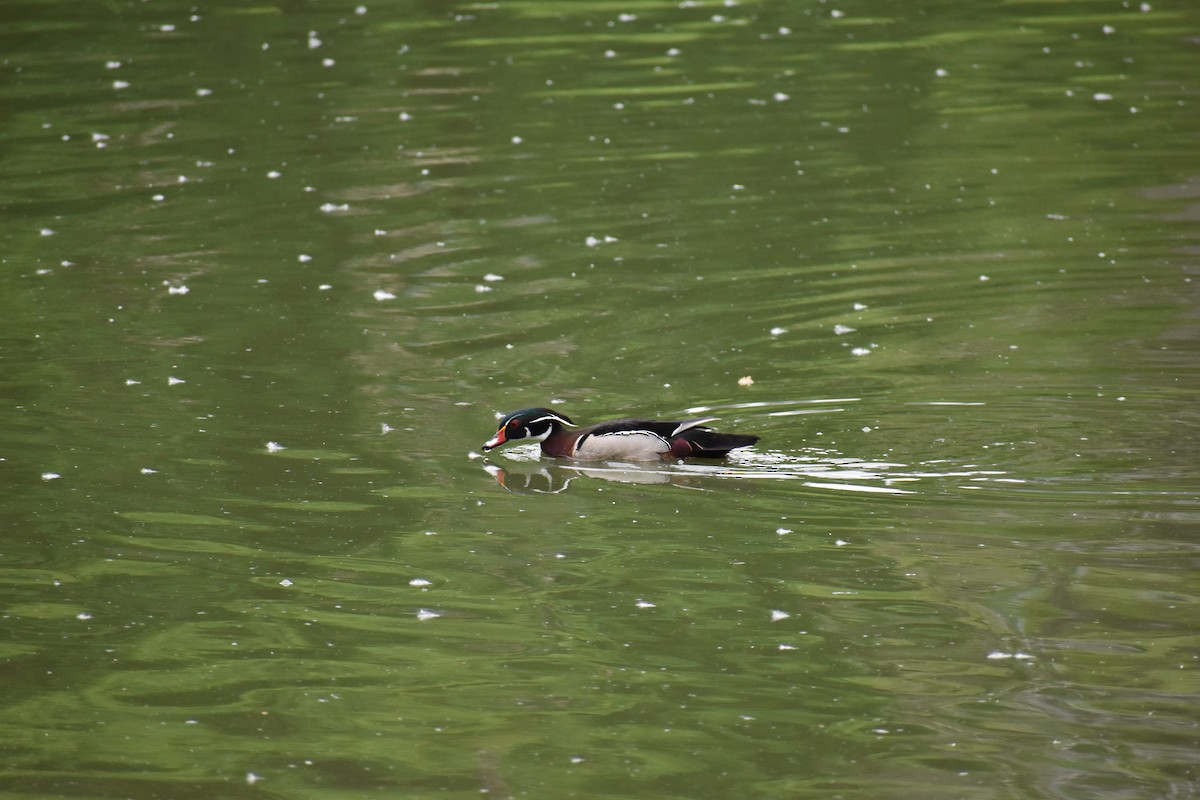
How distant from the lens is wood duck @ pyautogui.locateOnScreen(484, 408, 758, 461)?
10.0 metres

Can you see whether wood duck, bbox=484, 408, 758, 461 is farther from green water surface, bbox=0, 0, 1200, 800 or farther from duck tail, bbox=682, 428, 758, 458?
green water surface, bbox=0, 0, 1200, 800

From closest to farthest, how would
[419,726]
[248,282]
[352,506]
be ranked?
[419,726]
[352,506]
[248,282]

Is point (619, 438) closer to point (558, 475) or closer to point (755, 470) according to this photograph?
point (558, 475)

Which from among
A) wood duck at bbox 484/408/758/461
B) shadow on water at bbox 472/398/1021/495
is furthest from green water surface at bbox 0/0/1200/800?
wood duck at bbox 484/408/758/461

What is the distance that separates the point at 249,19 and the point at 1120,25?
38.0 ft

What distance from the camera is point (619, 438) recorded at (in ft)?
33.3

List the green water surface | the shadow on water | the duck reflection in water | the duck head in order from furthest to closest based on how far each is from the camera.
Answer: the duck head < the duck reflection in water < the shadow on water < the green water surface

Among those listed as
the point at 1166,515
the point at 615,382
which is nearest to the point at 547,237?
the point at 615,382

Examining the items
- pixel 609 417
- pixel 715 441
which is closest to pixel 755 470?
pixel 715 441

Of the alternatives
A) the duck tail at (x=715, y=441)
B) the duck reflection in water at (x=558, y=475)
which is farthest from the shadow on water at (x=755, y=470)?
the duck tail at (x=715, y=441)

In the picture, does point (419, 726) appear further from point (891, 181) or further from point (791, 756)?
point (891, 181)

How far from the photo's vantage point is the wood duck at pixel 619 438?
10016 mm

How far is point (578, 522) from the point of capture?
9.46m

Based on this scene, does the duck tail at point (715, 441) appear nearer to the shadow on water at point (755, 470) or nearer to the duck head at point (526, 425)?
the shadow on water at point (755, 470)
